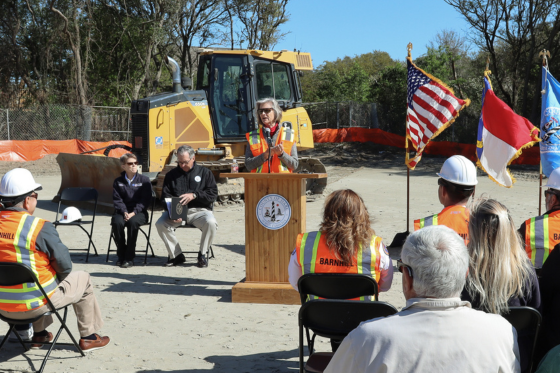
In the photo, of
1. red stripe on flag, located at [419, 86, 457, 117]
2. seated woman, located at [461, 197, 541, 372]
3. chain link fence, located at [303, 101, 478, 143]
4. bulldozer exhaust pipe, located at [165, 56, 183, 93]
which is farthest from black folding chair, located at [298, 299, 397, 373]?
chain link fence, located at [303, 101, 478, 143]

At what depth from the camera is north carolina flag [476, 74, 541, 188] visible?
6059 millimetres

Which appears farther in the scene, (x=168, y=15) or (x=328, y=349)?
(x=168, y=15)

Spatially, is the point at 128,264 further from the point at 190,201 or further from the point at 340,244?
the point at 340,244

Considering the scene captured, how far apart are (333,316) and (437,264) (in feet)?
4.19

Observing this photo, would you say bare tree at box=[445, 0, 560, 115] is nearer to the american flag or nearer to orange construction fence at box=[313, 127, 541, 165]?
orange construction fence at box=[313, 127, 541, 165]

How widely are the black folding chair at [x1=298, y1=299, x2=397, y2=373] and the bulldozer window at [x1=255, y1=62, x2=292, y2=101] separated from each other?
9.43 metres

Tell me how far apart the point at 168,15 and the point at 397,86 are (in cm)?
1198

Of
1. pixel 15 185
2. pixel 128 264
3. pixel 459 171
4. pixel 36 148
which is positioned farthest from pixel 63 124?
pixel 459 171

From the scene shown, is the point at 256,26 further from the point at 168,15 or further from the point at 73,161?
the point at 73,161

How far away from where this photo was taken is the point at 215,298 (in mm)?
5965

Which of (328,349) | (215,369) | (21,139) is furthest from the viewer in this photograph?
(21,139)

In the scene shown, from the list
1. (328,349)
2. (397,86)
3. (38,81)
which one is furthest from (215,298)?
(38,81)

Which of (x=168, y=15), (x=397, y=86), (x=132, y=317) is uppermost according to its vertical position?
(x=168, y=15)

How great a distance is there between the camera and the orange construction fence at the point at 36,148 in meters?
20.0
